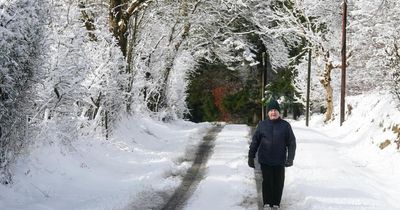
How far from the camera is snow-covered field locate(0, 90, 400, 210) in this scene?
1037cm

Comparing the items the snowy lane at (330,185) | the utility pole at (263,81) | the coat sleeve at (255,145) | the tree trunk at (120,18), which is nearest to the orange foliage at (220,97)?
the utility pole at (263,81)

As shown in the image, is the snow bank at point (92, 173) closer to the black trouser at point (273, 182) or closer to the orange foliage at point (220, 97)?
the black trouser at point (273, 182)

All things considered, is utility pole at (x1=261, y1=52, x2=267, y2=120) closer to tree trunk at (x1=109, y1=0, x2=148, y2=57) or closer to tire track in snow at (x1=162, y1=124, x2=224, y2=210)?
tire track in snow at (x1=162, y1=124, x2=224, y2=210)

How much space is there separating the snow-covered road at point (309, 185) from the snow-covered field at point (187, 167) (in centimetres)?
2

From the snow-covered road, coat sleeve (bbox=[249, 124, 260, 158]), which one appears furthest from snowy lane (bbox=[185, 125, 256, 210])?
coat sleeve (bbox=[249, 124, 260, 158])

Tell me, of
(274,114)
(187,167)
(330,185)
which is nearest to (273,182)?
(274,114)

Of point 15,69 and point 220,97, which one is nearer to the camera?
point 15,69

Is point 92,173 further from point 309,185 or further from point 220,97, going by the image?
point 220,97

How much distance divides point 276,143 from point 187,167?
6.42 meters

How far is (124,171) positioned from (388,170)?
642 centimetres

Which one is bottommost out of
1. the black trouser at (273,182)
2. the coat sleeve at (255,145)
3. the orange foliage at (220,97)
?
the black trouser at (273,182)

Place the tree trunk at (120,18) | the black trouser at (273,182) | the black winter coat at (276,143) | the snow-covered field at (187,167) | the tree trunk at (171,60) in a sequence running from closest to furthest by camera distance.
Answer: the black winter coat at (276,143)
the black trouser at (273,182)
the snow-covered field at (187,167)
the tree trunk at (120,18)
the tree trunk at (171,60)

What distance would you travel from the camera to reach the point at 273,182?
9.61m

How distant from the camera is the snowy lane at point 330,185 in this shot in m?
10.4
